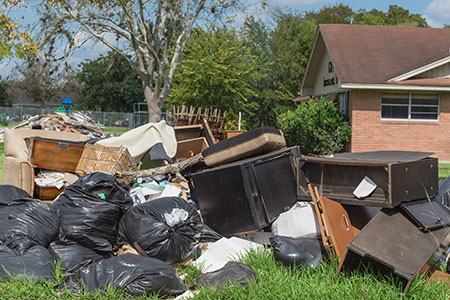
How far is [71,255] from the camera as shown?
14.9ft

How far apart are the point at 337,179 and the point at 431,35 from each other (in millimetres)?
19422

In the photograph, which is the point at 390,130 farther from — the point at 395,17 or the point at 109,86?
the point at 109,86

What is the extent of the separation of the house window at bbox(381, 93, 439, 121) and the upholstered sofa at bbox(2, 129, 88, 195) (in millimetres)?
13494

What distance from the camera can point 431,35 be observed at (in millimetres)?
21828

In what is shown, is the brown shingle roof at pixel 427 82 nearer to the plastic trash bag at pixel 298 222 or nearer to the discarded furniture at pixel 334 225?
the plastic trash bag at pixel 298 222

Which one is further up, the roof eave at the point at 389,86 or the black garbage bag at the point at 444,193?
the roof eave at the point at 389,86

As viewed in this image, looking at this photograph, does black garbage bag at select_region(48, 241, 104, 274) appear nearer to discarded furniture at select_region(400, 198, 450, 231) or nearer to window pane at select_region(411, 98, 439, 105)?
discarded furniture at select_region(400, 198, 450, 231)

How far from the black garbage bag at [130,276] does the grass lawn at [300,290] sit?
89 mm

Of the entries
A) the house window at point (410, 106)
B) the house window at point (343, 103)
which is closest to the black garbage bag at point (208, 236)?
the house window at point (343, 103)

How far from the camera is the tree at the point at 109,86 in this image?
62.8 meters

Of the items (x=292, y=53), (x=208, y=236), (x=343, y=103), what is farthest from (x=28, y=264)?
(x=292, y=53)

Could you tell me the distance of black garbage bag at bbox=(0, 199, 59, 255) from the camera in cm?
458

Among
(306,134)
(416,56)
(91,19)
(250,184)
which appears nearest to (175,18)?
(91,19)

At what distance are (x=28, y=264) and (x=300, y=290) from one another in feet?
7.59
